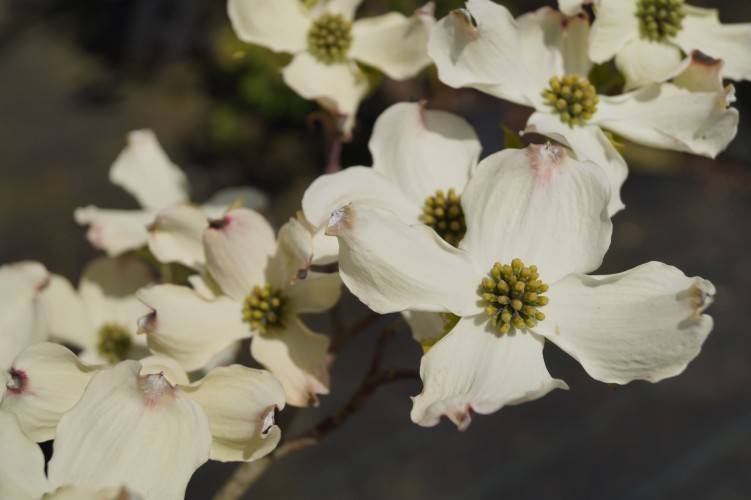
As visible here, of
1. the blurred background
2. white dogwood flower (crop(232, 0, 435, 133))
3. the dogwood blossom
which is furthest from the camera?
the blurred background

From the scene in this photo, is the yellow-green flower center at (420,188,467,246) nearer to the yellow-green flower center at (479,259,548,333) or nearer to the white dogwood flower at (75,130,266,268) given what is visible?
the yellow-green flower center at (479,259,548,333)

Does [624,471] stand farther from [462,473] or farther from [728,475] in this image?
[462,473]

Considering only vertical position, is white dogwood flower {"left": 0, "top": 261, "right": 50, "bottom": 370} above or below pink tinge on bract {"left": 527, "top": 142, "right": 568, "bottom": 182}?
below

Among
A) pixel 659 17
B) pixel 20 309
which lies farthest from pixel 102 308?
pixel 659 17

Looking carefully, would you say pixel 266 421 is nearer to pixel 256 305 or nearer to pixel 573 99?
pixel 256 305

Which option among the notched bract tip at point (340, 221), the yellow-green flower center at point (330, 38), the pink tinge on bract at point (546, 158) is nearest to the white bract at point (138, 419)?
the notched bract tip at point (340, 221)

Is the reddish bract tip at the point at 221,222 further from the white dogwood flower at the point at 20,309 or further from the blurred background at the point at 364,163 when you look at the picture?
the blurred background at the point at 364,163

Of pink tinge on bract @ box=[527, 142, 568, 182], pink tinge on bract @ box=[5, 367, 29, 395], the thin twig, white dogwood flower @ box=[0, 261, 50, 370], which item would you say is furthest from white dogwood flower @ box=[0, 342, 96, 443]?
pink tinge on bract @ box=[527, 142, 568, 182]
